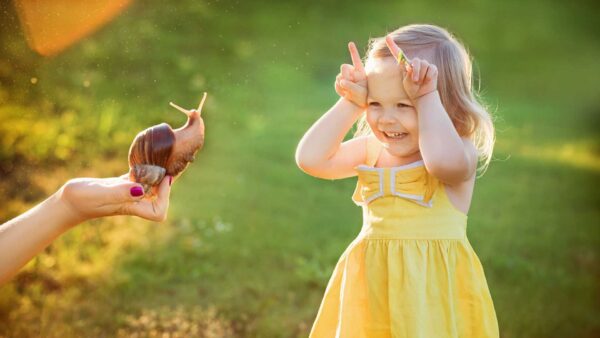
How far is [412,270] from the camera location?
7.34 ft

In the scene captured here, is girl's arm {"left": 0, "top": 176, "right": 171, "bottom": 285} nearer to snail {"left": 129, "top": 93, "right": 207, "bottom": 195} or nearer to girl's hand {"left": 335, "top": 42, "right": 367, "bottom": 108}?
snail {"left": 129, "top": 93, "right": 207, "bottom": 195}

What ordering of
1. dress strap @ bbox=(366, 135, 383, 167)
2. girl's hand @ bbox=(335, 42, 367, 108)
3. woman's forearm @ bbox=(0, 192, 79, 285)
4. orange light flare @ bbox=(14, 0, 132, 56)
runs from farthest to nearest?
orange light flare @ bbox=(14, 0, 132, 56) < dress strap @ bbox=(366, 135, 383, 167) < girl's hand @ bbox=(335, 42, 367, 108) < woman's forearm @ bbox=(0, 192, 79, 285)

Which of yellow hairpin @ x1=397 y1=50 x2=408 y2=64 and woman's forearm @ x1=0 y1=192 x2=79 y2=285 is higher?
yellow hairpin @ x1=397 y1=50 x2=408 y2=64

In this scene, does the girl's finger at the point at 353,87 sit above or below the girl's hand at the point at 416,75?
below

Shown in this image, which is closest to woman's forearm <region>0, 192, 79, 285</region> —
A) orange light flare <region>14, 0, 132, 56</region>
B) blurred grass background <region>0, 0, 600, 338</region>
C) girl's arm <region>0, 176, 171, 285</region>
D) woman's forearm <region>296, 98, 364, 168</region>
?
girl's arm <region>0, 176, 171, 285</region>

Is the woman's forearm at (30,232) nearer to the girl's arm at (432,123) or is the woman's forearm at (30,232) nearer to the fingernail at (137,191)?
the fingernail at (137,191)

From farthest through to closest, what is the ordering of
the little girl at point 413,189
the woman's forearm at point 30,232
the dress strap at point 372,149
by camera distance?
the dress strap at point 372,149
the little girl at point 413,189
the woman's forearm at point 30,232

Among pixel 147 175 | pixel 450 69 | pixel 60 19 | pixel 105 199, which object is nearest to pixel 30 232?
A: pixel 105 199

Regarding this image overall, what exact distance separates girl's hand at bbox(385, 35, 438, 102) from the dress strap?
29 centimetres

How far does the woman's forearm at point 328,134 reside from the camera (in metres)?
2.38

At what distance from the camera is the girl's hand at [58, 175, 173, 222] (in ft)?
6.97

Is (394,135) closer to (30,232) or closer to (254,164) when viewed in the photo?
(30,232)

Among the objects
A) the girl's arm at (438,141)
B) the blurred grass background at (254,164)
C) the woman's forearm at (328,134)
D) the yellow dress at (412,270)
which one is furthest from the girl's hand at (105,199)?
the blurred grass background at (254,164)

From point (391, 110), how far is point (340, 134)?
0.66 feet
